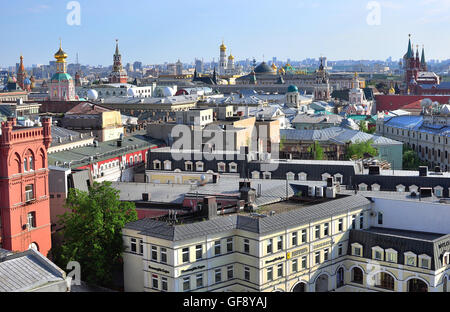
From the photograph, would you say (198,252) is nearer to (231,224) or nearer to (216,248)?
(216,248)

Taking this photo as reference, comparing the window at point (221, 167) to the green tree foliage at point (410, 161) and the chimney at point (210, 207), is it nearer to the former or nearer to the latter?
the chimney at point (210, 207)

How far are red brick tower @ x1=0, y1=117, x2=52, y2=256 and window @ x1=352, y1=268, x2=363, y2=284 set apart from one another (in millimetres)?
16114

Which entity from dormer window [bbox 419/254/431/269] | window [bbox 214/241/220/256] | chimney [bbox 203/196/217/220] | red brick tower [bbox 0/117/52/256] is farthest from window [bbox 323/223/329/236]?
red brick tower [bbox 0/117/52/256]

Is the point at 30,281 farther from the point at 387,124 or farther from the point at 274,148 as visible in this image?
the point at 387,124

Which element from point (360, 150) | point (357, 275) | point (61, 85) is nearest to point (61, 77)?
point (61, 85)

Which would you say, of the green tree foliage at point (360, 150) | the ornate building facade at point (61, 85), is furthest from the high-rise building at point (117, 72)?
the green tree foliage at point (360, 150)

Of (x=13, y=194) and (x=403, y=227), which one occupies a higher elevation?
(x=13, y=194)

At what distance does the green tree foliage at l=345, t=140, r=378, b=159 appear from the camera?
64.6 meters

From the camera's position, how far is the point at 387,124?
321ft

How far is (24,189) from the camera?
118 ft

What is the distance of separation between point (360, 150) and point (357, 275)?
29891 millimetres

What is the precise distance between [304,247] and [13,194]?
47.9ft

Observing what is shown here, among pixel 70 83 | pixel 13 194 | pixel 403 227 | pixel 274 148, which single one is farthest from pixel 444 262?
pixel 70 83
